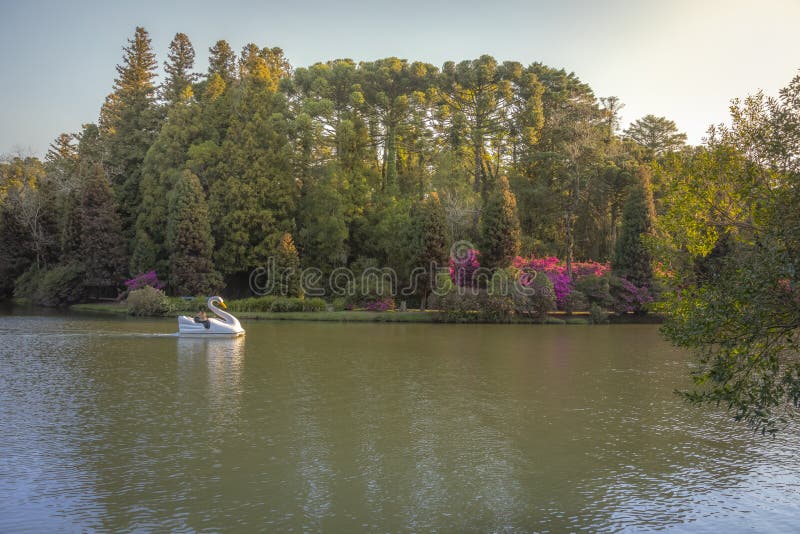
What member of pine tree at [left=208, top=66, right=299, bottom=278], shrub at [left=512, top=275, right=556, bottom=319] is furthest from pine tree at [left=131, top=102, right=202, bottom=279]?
shrub at [left=512, top=275, right=556, bottom=319]

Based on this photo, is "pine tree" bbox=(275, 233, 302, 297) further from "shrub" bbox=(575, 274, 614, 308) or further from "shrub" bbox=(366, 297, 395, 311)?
"shrub" bbox=(575, 274, 614, 308)

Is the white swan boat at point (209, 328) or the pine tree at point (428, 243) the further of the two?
the pine tree at point (428, 243)

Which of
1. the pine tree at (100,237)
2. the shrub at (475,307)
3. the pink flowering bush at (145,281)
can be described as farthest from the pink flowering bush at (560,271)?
the pine tree at (100,237)

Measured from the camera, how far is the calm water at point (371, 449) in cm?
707

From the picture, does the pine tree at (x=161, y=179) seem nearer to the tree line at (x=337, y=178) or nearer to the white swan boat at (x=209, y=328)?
the tree line at (x=337, y=178)

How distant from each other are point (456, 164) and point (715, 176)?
30409 mm

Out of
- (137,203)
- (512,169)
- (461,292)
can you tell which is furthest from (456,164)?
(137,203)

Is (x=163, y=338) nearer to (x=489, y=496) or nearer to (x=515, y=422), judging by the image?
(x=515, y=422)

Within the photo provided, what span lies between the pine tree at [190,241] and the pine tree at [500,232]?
15.2m

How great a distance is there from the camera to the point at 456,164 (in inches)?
1511

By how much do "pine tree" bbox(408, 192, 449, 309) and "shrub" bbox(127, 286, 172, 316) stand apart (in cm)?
1281

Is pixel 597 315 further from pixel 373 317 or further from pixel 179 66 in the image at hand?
pixel 179 66

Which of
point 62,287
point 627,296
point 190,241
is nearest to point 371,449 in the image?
point 627,296

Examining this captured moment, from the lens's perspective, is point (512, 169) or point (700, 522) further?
point (512, 169)
